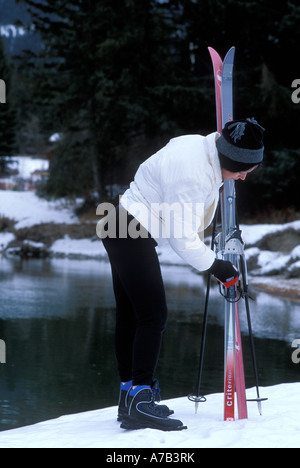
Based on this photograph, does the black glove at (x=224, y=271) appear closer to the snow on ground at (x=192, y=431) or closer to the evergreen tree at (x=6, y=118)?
the snow on ground at (x=192, y=431)

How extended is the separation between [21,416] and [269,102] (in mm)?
16626

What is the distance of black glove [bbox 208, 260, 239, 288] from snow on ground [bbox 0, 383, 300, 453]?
693 millimetres

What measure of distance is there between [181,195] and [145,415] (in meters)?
1.04

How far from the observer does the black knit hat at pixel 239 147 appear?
2867 millimetres

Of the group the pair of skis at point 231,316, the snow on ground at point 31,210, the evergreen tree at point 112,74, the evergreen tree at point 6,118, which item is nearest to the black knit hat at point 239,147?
the pair of skis at point 231,316

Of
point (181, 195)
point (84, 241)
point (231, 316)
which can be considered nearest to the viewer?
point (181, 195)

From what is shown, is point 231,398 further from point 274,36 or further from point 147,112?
point 274,36

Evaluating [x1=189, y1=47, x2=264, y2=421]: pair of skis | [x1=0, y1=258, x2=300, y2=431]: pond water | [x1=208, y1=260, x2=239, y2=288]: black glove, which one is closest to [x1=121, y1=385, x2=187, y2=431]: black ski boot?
[x1=189, y1=47, x2=264, y2=421]: pair of skis

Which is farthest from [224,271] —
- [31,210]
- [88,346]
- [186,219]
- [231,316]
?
[31,210]

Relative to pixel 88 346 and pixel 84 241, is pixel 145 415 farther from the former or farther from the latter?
pixel 84 241

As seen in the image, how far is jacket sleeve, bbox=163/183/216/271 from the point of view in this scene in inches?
109

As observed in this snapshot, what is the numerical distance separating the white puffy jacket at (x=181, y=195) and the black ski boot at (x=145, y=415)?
0.67m

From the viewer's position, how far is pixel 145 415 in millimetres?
2967

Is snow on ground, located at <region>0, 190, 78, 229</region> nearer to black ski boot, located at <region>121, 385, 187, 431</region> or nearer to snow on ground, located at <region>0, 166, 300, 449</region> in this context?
snow on ground, located at <region>0, 166, 300, 449</region>
